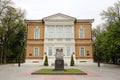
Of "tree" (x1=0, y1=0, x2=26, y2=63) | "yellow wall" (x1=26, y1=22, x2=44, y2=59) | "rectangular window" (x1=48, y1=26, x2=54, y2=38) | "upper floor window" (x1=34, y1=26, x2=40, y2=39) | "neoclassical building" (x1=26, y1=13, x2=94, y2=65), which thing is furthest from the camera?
"tree" (x1=0, y1=0, x2=26, y2=63)

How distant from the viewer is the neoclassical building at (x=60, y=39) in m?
33.4

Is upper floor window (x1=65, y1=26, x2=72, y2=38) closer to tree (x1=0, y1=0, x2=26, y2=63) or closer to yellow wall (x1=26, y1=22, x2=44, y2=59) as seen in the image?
yellow wall (x1=26, y1=22, x2=44, y2=59)

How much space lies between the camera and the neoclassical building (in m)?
33.4

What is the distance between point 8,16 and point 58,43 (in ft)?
39.8

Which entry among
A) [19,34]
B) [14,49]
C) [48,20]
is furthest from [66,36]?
[14,49]

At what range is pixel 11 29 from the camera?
132 feet

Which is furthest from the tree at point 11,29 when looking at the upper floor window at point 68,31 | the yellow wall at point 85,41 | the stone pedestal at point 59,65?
the stone pedestal at point 59,65

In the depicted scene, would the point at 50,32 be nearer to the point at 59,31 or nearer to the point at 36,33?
the point at 59,31

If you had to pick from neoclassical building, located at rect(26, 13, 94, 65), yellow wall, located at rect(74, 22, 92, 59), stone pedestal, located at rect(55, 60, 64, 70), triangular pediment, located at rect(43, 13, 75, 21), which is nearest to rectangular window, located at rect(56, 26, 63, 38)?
neoclassical building, located at rect(26, 13, 94, 65)

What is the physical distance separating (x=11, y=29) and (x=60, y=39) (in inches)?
486

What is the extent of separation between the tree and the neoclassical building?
570 centimetres

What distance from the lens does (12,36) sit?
4238 centimetres

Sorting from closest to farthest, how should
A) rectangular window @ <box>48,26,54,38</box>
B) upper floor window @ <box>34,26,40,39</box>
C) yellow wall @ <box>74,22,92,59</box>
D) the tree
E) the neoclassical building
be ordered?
the neoclassical building
yellow wall @ <box>74,22,92,59</box>
rectangular window @ <box>48,26,54,38</box>
upper floor window @ <box>34,26,40,39</box>
the tree

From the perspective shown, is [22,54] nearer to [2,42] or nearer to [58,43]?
[2,42]
